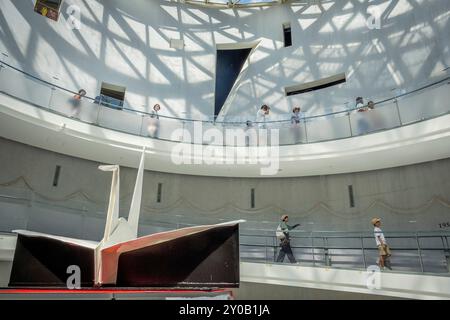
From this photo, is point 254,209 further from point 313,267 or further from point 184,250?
point 184,250

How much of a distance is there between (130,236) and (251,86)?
15.4 m

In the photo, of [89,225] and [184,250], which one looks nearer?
[184,250]

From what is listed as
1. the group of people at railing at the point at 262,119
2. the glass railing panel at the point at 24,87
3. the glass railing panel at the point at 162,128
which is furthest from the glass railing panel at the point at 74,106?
the glass railing panel at the point at 162,128

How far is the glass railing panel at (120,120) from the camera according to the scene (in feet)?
44.5

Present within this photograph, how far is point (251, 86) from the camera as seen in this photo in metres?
20.2

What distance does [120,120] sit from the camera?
13.9m

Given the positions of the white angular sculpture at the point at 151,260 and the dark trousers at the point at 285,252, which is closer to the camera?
the white angular sculpture at the point at 151,260

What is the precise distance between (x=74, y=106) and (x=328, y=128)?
10.3m

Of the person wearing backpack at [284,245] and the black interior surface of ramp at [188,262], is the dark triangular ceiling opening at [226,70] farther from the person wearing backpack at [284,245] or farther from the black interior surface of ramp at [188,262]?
the black interior surface of ramp at [188,262]

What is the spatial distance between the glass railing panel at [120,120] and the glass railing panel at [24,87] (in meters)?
2.11

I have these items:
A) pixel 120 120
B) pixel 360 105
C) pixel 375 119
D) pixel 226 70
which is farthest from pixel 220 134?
pixel 226 70
